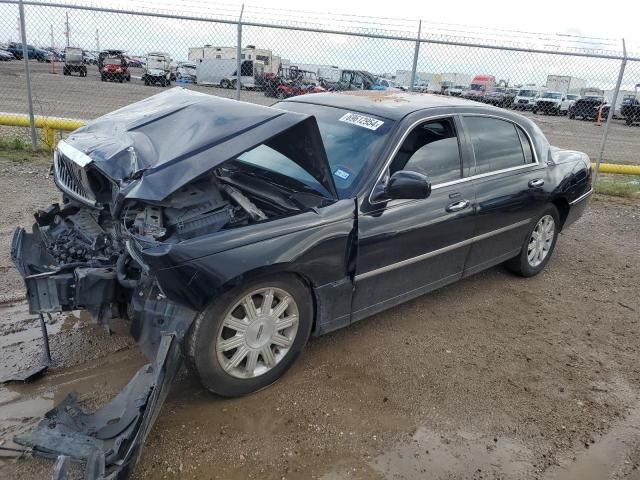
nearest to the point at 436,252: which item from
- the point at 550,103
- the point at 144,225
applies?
the point at 144,225

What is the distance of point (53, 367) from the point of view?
3.33 meters

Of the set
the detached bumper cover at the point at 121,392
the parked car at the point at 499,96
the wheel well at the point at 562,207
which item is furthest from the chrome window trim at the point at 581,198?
the parked car at the point at 499,96

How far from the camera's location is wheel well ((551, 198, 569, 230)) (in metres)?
5.29

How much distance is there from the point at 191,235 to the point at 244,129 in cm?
71

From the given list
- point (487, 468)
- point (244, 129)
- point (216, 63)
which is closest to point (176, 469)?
point (487, 468)

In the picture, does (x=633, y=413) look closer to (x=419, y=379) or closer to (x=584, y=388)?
(x=584, y=388)

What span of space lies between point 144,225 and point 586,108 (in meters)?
33.0

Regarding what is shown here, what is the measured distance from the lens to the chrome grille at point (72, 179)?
3256 mm

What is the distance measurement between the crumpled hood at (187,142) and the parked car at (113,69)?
20.8 meters

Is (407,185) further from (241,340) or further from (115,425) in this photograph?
(115,425)

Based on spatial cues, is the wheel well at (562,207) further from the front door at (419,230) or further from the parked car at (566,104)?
the parked car at (566,104)

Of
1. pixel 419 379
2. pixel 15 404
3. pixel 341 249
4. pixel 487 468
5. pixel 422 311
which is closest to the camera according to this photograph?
pixel 487 468

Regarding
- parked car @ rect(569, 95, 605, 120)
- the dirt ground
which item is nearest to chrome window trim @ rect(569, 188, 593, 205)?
the dirt ground

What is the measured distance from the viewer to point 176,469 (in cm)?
260
